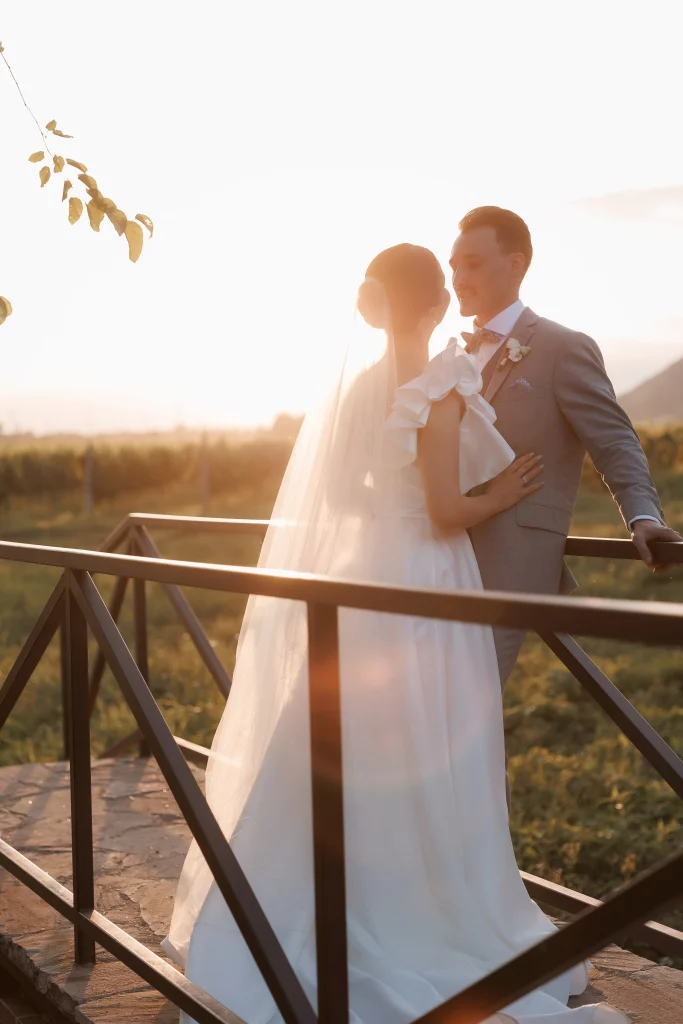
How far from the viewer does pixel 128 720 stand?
6898 millimetres

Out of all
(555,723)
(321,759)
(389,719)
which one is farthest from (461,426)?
(555,723)

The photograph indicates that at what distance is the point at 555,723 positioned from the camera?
263 inches

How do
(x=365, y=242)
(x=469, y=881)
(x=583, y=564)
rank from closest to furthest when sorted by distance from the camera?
(x=469, y=881), (x=365, y=242), (x=583, y=564)

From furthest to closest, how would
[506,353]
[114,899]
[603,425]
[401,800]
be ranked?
[114,899] → [506,353] → [603,425] → [401,800]

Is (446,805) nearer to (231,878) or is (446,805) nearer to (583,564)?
(231,878)

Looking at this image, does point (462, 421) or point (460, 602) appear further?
point (462, 421)

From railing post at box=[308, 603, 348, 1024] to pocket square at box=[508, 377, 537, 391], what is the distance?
1.07m

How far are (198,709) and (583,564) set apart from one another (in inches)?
277

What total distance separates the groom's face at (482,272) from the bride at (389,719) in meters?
0.17

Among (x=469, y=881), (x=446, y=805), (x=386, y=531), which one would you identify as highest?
(x=386, y=531)

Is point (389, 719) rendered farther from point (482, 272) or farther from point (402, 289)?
point (482, 272)

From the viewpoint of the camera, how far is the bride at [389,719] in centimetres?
214

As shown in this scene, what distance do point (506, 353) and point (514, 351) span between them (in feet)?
0.10

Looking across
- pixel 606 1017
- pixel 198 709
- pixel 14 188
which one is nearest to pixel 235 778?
pixel 606 1017
